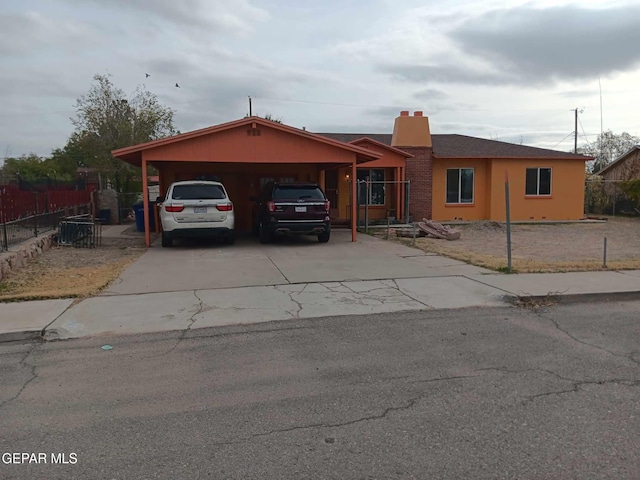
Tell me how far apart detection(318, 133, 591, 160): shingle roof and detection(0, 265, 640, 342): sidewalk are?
14014 mm

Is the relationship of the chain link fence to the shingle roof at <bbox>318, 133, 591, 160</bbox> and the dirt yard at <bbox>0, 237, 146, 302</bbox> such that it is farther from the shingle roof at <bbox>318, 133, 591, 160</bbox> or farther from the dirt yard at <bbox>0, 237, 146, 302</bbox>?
the dirt yard at <bbox>0, 237, 146, 302</bbox>

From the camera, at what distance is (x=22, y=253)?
11188mm

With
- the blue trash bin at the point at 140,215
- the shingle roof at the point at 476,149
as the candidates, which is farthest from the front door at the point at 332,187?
the blue trash bin at the point at 140,215

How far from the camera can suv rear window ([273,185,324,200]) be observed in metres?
14.3

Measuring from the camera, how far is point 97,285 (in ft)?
29.1

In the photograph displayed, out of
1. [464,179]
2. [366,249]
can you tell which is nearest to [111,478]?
[366,249]

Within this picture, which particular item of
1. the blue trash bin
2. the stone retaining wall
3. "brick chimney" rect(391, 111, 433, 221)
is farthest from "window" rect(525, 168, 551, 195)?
the stone retaining wall

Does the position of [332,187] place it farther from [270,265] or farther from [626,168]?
[626,168]

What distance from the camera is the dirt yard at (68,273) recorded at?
27.3 ft

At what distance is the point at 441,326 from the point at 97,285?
18.8 ft

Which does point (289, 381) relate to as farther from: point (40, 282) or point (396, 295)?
point (40, 282)

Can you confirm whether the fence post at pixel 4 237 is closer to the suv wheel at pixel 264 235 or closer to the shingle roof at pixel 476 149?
the suv wheel at pixel 264 235

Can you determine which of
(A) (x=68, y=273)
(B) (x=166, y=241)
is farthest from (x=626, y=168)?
(A) (x=68, y=273)

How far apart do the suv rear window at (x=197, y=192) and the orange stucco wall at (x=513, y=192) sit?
39.3 ft
